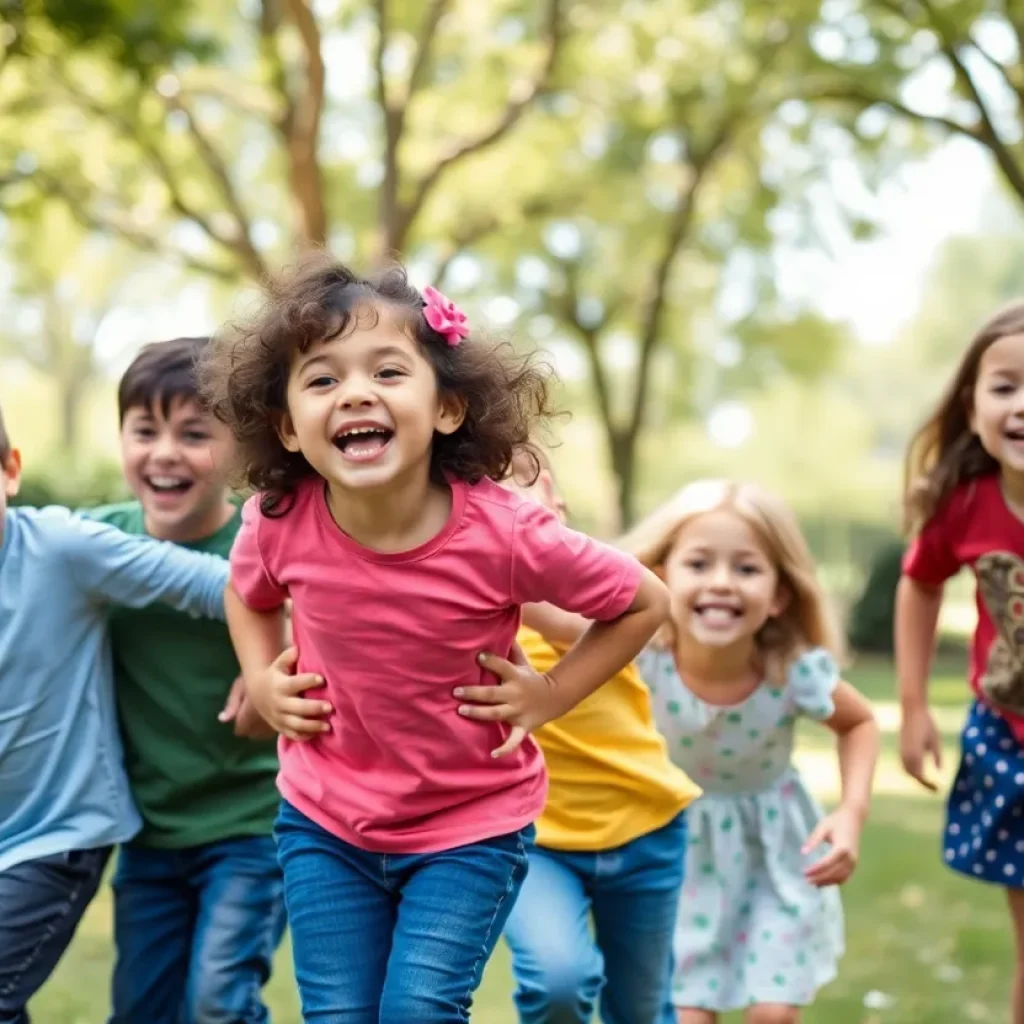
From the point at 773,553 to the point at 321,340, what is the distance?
1.68 metres

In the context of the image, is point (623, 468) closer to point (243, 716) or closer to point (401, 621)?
point (243, 716)

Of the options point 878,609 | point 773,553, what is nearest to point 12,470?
point 773,553

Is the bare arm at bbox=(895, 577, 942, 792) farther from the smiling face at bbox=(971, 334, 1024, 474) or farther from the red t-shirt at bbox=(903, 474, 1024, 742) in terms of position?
the smiling face at bbox=(971, 334, 1024, 474)

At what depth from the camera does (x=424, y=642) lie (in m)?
2.92

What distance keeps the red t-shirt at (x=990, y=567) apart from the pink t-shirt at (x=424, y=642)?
1678 millimetres

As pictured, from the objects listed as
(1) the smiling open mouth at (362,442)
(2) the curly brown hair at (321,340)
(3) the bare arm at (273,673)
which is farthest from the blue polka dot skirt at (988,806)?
(1) the smiling open mouth at (362,442)

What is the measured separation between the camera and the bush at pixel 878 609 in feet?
65.0

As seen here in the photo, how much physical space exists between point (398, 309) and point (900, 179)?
56.4 feet

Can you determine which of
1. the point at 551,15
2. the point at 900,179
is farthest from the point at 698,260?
the point at 551,15

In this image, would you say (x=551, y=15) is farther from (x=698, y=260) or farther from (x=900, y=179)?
(x=698, y=260)

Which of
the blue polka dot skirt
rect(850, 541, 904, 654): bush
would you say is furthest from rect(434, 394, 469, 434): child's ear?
rect(850, 541, 904, 654): bush

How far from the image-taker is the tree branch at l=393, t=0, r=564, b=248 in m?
16.2

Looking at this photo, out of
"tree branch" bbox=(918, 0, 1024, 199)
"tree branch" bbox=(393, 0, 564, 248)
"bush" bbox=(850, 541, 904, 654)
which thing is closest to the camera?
"tree branch" bbox=(918, 0, 1024, 199)

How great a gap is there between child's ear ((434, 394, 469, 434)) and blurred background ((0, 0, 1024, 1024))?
266 mm
